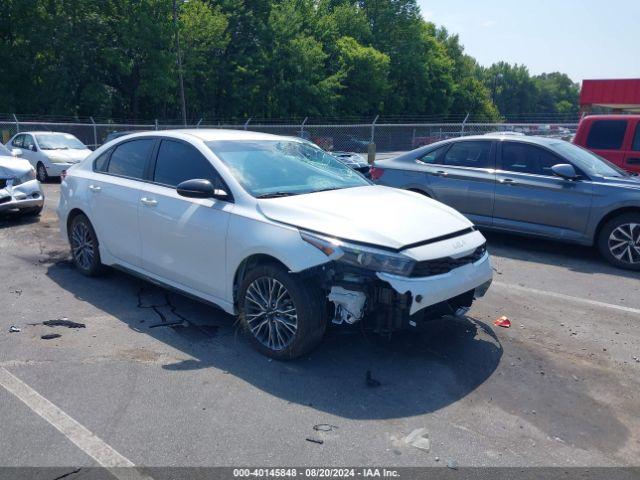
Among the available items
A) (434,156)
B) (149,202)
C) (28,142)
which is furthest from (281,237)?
(28,142)

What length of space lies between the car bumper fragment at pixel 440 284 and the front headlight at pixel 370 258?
0.06 metres

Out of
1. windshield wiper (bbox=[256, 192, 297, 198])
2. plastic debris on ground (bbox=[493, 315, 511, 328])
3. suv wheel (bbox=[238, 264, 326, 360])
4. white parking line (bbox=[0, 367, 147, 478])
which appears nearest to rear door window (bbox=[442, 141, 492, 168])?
plastic debris on ground (bbox=[493, 315, 511, 328])

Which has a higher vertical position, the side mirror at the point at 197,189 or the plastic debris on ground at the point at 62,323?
the side mirror at the point at 197,189

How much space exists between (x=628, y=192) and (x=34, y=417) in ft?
22.9

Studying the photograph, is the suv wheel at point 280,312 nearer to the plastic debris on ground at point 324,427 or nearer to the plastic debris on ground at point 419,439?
the plastic debris on ground at point 324,427

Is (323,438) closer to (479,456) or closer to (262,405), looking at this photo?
(262,405)

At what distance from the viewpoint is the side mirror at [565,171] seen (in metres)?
7.45

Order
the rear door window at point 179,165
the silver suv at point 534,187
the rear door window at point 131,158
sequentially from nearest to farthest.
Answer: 1. the rear door window at point 179,165
2. the rear door window at point 131,158
3. the silver suv at point 534,187

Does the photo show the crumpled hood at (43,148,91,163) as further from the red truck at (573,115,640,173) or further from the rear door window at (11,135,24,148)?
the red truck at (573,115,640,173)

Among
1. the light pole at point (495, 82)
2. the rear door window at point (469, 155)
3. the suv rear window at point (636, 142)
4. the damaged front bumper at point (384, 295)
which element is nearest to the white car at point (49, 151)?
the rear door window at point (469, 155)

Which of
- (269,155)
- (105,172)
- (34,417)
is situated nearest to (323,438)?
(34,417)

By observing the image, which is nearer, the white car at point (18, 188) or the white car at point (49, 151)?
the white car at point (18, 188)

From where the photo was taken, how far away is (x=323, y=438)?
336 centimetres

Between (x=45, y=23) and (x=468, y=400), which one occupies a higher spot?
(x=45, y=23)
